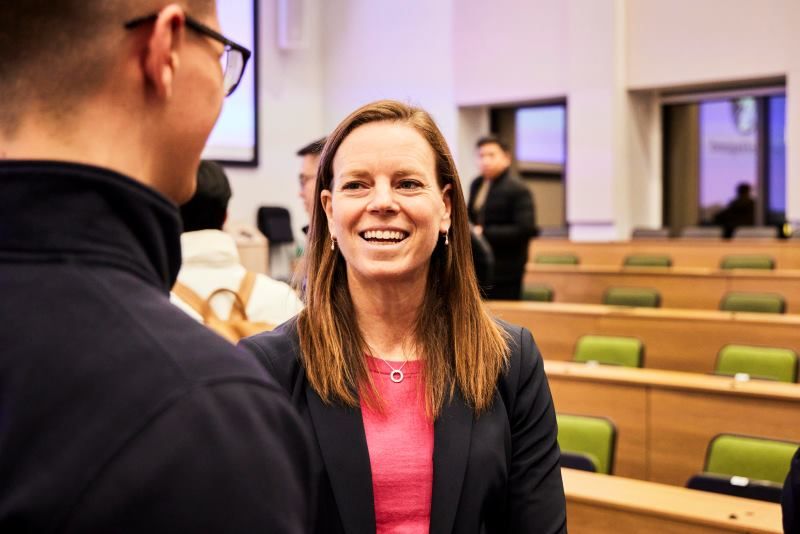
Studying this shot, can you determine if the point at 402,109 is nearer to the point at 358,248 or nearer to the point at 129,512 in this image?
the point at 358,248

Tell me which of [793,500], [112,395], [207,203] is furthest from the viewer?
[207,203]

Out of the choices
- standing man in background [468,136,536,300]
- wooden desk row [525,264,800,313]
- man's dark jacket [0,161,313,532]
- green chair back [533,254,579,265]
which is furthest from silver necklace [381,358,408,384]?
green chair back [533,254,579,265]

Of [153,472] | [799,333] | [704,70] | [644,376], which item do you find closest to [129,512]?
[153,472]

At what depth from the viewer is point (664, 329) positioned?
5.30 meters

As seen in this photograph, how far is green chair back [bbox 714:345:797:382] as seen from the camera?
4.24m

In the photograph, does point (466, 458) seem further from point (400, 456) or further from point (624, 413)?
point (624, 413)

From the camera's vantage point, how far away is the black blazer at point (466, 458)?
1.46m

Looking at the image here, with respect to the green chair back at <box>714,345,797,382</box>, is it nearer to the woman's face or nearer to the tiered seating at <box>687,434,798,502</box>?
the tiered seating at <box>687,434,798,502</box>

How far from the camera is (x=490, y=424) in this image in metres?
1.55

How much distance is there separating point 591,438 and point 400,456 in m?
1.97

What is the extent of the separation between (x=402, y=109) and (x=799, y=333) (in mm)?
3896

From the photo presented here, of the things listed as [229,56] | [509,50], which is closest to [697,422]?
[229,56]

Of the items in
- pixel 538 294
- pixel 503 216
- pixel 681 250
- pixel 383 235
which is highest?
pixel 503 216

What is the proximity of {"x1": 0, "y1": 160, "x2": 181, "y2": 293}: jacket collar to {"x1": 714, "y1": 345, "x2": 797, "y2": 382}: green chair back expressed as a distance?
4.14 metres
